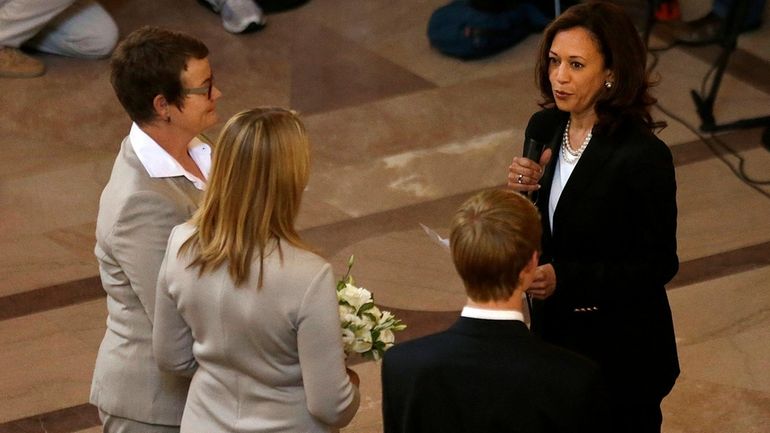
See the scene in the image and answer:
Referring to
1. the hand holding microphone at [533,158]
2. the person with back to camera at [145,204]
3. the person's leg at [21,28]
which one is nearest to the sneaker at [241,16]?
the person's leg at [21,28]

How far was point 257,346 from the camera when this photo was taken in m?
2.88

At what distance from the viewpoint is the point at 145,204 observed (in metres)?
3.12

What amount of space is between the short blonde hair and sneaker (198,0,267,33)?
5996 millimetres

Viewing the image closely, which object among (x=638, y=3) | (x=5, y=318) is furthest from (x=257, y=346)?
(x=638, y=3)

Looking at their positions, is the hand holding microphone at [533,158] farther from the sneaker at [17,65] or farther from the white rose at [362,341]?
the sneaker at [17,65]

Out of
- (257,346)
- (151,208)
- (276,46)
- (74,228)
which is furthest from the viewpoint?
(276,46)

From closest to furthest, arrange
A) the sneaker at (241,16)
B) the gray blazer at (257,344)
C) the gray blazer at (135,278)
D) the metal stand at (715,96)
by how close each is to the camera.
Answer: the gray blazer at (257,344) → the gray blazer at (135,278) → the metal stand at (715,96) → the sneaker at (241,16)

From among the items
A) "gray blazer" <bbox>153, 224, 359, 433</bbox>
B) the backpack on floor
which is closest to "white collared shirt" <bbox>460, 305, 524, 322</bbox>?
"gray blazer" <bbox>153, 224, 359, 433</bbox>

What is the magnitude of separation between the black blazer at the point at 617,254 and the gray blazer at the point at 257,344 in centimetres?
78

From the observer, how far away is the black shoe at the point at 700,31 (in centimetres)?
813

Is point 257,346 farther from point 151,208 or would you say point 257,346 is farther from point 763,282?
point 763,282

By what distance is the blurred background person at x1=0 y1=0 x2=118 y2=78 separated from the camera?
787 centimetres

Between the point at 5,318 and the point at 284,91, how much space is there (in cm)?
268

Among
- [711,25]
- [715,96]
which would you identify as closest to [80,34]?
[715,96]
